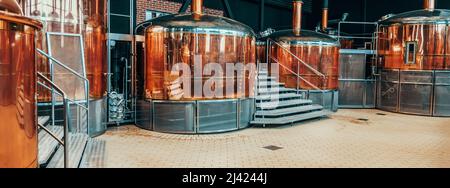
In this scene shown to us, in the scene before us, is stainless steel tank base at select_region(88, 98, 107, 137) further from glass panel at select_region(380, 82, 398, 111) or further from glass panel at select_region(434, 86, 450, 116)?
glass panel at select_region(434, 86, 450, 116)

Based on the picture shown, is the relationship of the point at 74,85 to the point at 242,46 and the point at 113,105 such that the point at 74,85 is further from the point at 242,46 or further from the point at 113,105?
the point at 242,46

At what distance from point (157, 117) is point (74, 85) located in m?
2.01

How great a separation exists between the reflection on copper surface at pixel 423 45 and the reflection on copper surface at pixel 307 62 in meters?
2.16

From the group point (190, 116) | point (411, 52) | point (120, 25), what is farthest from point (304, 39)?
point (120, 25)

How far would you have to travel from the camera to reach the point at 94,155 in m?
6.42

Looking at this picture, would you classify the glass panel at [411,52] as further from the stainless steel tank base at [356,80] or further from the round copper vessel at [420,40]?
the stainless steel tank base at [356,80]

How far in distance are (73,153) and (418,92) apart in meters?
11.1

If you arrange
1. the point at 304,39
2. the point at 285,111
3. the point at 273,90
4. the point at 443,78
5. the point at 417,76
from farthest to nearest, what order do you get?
1. the point at 304,39
2. the point at 417,76
3. the point at 443,78
4. the point at 273,90
5. the point at 285,111

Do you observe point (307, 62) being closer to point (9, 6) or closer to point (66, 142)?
point (66, 142)

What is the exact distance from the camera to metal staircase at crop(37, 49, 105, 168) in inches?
187

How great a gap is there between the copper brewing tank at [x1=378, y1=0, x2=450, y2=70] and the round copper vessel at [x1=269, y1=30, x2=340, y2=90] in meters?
2.10

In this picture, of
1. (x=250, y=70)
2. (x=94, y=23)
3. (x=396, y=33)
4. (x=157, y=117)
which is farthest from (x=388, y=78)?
(x=94, y=23)

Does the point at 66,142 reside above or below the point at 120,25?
below

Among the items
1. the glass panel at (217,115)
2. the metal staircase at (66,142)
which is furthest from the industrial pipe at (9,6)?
the glass panel at (217,115)
